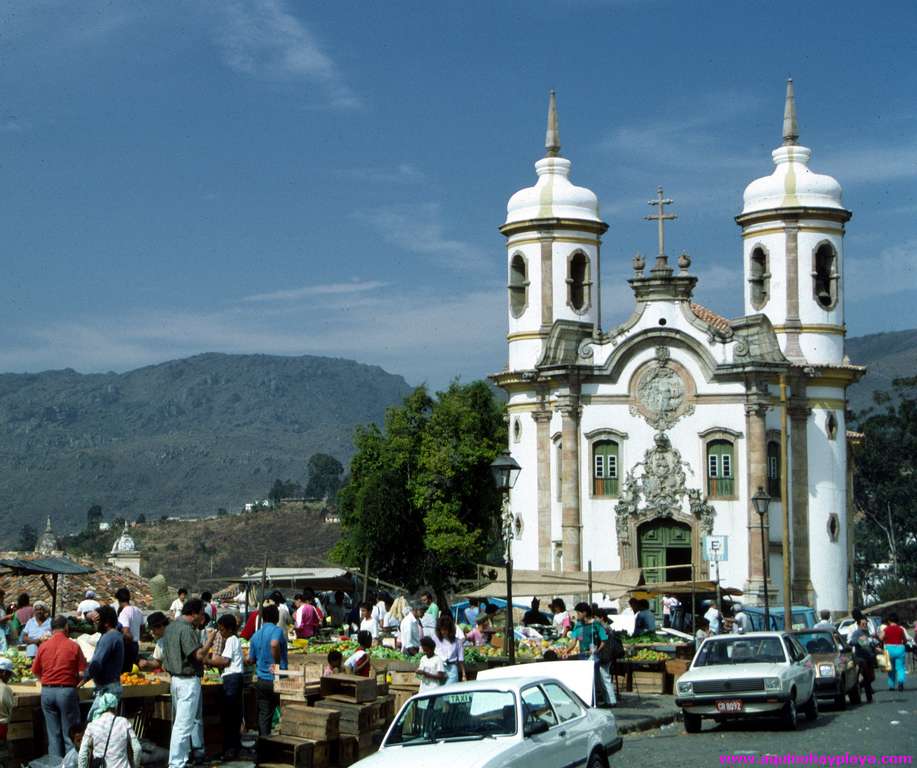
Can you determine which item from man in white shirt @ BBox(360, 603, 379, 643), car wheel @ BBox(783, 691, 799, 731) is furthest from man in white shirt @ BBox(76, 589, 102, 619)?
car wheel @ BBox(783, 691, 799, 731)

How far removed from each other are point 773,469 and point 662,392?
13.4ft

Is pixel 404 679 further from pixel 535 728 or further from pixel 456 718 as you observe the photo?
pixel 535 728

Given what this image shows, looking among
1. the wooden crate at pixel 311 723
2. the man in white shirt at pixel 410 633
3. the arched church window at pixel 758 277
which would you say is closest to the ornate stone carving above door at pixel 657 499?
the arched church window at pixel 758 277

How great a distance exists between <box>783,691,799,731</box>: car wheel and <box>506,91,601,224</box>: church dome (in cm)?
3524

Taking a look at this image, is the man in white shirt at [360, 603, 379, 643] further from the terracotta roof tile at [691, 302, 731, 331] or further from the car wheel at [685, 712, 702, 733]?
the terracotta roof tile at [691, 302, 731, 331]

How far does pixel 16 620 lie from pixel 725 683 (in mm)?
11194

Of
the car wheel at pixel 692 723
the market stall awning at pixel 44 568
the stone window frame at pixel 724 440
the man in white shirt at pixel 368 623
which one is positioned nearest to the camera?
the car wheel at pixel 692 723

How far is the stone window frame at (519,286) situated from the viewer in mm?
57406

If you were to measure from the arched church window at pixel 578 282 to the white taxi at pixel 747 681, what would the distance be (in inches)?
1310

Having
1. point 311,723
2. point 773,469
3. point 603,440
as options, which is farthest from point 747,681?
point 603,440

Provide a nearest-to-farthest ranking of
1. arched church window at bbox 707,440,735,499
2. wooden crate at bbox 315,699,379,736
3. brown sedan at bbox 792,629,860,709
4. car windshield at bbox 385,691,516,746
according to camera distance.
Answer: car windshield at bbox 385,691,516,746
wooden crate at bbox 315,699,379,736
brown sedan at bbox 792,629,860,709
arched church window at bbox 707,440,735,499

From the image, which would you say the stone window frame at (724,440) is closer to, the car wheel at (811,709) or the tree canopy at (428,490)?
the tree canopy at (428,490)

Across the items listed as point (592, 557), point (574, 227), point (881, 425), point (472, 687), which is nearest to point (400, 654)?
point (472, 687)

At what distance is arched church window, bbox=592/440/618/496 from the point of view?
5372cm
